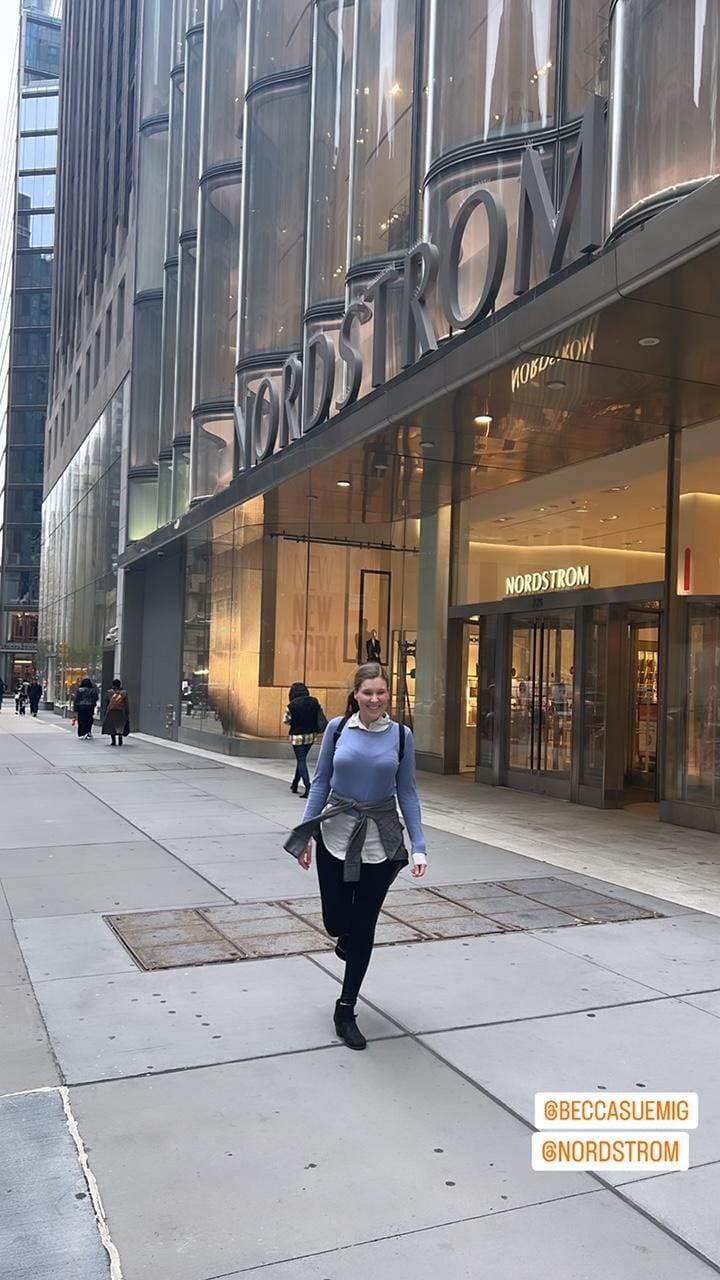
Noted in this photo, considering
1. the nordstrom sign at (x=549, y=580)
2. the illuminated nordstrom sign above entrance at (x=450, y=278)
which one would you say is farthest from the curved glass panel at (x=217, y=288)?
the nordstrom sign at (x=549, y=580)

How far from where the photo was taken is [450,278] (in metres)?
11.4

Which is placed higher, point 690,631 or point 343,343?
point 343,343

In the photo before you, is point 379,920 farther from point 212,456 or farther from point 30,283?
point 30,283

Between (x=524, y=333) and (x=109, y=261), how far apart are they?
112 feet

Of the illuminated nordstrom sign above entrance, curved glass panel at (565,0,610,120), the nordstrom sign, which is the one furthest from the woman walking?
the nordstrom sign

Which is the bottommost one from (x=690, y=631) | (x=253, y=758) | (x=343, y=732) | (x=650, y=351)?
(x=253, y=758)

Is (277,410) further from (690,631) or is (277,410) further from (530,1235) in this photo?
(530,1235)

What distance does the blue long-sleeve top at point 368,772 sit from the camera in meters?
4.93

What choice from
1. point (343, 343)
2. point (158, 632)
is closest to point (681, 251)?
point (343, 343)

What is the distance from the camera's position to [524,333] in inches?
360

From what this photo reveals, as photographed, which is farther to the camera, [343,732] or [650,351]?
[650,351]

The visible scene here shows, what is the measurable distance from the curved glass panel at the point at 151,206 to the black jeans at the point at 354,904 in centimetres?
2926

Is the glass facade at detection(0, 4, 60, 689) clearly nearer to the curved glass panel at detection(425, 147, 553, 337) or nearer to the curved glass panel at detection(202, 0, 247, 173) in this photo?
the curved glass panel at detection(202, 0, 247, 173)

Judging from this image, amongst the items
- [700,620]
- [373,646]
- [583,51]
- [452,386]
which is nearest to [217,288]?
[373,646]
